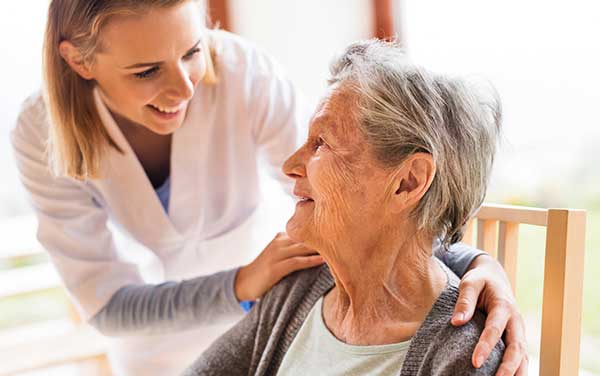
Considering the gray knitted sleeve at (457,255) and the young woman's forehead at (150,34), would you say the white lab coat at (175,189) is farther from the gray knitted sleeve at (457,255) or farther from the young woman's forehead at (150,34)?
the gray knitted sleeve at (457,255)

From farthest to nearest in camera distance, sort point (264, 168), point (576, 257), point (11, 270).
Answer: point (11, 270), point (264, 168), point (576, 257)

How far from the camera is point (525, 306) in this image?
313cm

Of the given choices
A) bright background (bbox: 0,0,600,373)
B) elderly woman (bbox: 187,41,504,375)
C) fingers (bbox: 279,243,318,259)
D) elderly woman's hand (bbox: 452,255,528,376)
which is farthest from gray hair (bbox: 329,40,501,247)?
bright background (bbox: 0,0,600,373)

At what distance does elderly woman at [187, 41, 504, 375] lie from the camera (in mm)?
1268

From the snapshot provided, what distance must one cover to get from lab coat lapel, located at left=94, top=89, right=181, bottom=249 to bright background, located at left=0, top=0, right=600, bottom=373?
111cm

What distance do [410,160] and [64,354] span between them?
2791 millimetres

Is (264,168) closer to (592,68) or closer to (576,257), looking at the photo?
(576,257)

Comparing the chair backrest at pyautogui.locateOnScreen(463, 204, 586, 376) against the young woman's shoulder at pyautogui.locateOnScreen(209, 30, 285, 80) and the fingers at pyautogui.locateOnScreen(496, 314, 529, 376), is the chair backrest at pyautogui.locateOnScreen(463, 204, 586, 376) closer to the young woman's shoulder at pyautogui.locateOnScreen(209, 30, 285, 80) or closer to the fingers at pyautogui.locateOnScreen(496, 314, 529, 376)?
the fingers at pyautogui.locateOnScreen(496, 314, 529, 376)

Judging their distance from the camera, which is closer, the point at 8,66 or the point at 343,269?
the point at 343,269

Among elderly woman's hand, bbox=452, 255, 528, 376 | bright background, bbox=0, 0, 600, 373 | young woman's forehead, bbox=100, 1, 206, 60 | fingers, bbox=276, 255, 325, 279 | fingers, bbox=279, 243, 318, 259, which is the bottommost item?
bright background, bbox=0, 0, 600, 373

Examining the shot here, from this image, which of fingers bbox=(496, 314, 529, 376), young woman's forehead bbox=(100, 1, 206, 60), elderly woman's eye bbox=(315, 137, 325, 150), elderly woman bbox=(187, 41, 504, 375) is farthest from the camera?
young woman's forehead bbox=(100, 1, 206, 60)

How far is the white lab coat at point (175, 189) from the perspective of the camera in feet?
5.93

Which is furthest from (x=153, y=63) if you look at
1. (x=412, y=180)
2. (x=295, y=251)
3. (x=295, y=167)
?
(x=412, y=180)

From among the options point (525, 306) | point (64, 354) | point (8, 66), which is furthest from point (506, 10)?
point (64, 354)
